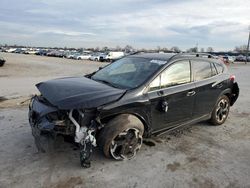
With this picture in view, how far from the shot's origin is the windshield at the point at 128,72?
14.0ft

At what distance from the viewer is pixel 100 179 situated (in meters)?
3.46

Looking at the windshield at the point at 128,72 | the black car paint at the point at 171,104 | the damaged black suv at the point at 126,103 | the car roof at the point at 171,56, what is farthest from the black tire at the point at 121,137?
the car roof at the point at 171,56

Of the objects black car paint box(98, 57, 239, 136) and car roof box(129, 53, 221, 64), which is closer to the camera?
black car paint box(98, 57, 239, 136)

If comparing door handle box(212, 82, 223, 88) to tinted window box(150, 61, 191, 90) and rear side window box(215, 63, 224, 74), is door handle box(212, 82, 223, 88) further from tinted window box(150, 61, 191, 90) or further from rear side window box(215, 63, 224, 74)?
tinted window box(150, 61, 191, 90)

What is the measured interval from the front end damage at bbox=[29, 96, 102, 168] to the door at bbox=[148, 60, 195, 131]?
1.05 metres

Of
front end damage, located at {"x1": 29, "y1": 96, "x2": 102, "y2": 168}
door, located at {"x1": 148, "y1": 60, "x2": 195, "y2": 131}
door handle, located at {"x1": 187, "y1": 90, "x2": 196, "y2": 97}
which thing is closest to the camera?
front end damage, located at {"x1": 29, "y1": 96, "x2": 102, "y2": 168}

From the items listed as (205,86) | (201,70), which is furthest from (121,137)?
(201,70)

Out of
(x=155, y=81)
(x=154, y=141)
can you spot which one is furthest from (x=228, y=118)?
(x=155, y=81)

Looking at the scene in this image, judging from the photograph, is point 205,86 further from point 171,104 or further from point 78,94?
point 78,94

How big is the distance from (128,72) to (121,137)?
4.35 ft

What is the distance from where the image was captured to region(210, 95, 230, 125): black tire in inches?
221

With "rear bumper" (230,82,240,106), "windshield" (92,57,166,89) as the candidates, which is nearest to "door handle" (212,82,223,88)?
"rear bumper" (230,82,240,106)

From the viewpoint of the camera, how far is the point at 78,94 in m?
3.68

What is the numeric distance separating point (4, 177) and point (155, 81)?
2.63 metres
